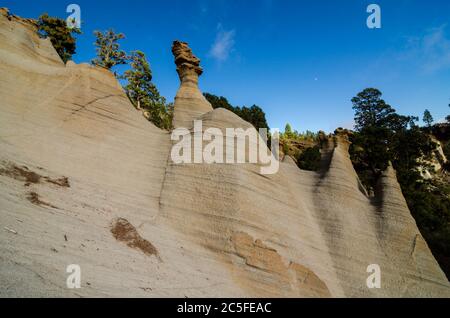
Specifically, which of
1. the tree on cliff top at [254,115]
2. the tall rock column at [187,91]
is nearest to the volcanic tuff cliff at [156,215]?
the tall rock column at [187,91]

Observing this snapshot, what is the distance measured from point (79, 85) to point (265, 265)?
782 cm

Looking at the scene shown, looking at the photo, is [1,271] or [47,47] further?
[47,47]

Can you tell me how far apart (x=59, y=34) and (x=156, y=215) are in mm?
25160

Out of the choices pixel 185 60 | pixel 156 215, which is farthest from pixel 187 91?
pixel 156 215

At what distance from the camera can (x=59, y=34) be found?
989 inches

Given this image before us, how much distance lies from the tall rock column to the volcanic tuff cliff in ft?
1.09

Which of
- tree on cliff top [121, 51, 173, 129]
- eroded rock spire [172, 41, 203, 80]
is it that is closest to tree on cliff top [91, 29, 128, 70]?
tree on cliff top [121, 51, 173, 129]

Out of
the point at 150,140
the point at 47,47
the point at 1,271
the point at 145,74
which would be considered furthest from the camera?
the point at 145,74

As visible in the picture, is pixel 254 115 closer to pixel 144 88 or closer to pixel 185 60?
pixel 144 88

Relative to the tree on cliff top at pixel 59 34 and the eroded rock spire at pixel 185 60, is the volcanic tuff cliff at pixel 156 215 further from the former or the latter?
the tree on cliff top at pixel 59 34
